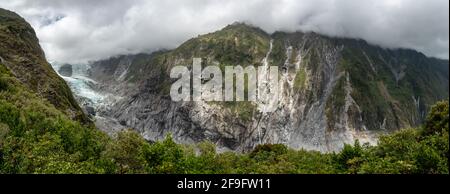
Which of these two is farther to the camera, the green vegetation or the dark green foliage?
the dark green foliage

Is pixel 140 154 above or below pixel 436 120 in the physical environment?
below

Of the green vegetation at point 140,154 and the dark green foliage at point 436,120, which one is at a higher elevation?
the dark green foliage at point 436,120

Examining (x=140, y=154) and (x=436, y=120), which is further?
(x=140, y=154)

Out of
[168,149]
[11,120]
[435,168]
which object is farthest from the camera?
[11,120]

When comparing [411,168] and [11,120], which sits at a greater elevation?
[11,120]

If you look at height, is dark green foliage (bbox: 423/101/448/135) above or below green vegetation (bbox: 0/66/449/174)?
above

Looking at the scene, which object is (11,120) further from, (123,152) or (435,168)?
(435,168)

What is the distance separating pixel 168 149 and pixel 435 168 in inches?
2098

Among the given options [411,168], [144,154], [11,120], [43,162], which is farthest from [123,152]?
[411,168]

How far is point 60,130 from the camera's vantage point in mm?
124250

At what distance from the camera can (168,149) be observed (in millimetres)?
109625

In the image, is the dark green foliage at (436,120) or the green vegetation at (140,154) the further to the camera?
the dark green foliage at (436,120)
